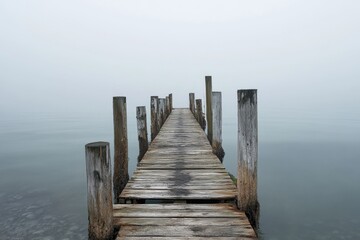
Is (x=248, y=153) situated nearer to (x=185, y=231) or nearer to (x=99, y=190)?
(x=185, y=231)

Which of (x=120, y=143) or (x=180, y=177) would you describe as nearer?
(x=180, y=177)

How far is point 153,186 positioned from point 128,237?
5.08 ft

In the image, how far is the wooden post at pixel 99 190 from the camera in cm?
283

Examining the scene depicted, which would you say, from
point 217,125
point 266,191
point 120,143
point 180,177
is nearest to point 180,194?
point 180,177

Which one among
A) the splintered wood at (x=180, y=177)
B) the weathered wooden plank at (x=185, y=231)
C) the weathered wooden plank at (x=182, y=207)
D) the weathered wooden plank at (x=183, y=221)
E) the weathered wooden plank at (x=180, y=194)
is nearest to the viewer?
the weathered wooden plank at (x=185, y=231)

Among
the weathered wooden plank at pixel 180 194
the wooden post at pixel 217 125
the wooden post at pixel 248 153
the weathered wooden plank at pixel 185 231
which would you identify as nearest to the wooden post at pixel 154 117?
the wooden post at pixel 217 125

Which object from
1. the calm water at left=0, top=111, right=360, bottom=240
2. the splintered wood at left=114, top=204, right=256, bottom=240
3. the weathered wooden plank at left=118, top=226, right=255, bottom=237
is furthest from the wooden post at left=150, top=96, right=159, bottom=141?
the weathered wooden plank at left=118, top=226, right=255, bottom=237

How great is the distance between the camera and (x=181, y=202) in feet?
13.1

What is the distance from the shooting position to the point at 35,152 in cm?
1783

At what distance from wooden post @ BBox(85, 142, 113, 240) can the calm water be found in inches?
166

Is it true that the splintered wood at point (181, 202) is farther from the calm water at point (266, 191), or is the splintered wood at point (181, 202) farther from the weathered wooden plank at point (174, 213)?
the calm water at point (266, 191)

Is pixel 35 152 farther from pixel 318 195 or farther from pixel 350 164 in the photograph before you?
pixel 350 164

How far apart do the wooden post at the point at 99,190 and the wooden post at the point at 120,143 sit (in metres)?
2.38

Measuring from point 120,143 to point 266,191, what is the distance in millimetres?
6828
